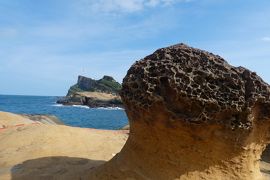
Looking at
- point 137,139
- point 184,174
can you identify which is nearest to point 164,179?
point 184,174

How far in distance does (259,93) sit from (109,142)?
3.07 m

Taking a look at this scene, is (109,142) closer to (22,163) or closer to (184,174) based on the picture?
(22,163)

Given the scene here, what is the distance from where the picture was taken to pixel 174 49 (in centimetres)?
409

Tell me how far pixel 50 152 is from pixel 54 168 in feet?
2.22

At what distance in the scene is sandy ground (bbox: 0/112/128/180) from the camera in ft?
15.3

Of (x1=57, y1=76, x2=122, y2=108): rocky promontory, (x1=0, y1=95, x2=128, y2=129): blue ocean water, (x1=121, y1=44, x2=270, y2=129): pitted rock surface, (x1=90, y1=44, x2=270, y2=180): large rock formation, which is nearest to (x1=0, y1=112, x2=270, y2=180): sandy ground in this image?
(x1=90, y1=44, x2=270, y2=180): large rock formation

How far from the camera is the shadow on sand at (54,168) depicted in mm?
4530

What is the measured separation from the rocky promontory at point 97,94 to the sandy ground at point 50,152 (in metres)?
36.3

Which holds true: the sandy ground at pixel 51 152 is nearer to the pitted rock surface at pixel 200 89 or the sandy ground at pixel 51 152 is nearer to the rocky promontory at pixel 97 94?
the pitted rock surface at pixel 200 89

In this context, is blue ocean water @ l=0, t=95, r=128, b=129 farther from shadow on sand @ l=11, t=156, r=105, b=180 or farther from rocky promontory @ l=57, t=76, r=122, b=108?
shadow on sand @ l=11, t=156, r=105, b=180

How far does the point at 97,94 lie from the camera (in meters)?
53.3

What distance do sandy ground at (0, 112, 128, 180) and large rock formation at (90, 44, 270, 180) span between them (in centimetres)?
90

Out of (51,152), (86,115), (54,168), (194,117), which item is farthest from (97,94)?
(194,117)

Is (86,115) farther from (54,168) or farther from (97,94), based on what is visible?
(54,168)
